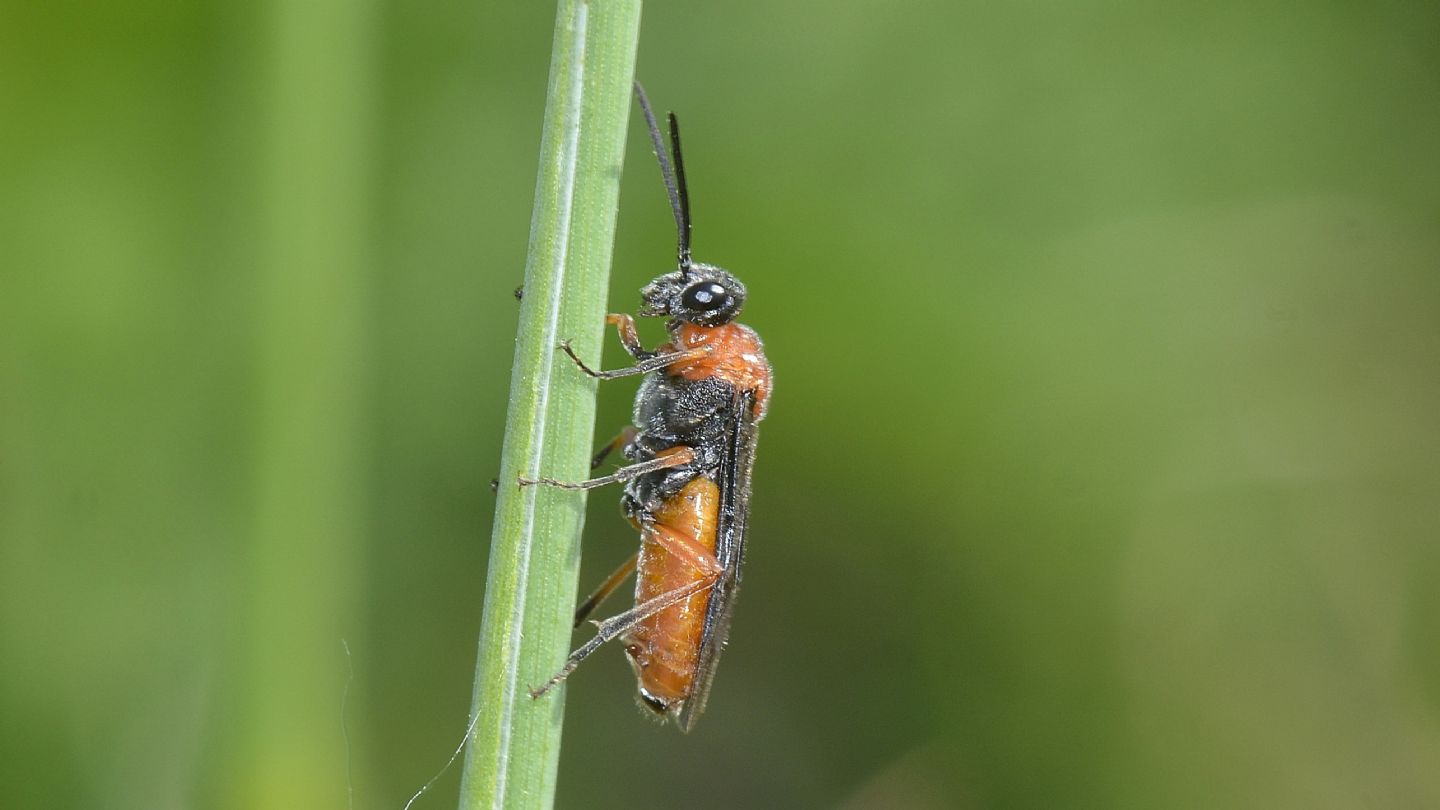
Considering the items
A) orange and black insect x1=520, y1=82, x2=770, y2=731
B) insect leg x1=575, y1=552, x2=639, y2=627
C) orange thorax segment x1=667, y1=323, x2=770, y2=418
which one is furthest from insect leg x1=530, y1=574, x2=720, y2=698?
orange thorax segment x1=667, y1=323, x2=770, y2=418

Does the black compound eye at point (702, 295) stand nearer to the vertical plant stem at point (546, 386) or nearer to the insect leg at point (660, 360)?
the insect leg at point (660, 360)

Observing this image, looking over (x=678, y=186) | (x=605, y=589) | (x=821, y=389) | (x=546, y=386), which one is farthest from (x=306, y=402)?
(x=821, y=389)

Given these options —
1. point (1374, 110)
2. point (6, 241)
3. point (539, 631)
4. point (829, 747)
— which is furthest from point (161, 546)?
point (1374, 110)

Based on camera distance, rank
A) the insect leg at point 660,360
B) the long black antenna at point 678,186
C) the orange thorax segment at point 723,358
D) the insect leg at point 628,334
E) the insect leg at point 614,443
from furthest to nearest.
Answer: the insect leg at point 614,443 < the orange thorax segment at point 723,358 < the insect leg at point 628,334 < the insect leg at point 660,360 < the long black antenna at point 678,186

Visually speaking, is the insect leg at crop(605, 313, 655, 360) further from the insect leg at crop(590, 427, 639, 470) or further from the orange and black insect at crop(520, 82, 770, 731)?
the insect leg at crop(590, 427, 639, 470)

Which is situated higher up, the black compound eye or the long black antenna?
the long black antenna

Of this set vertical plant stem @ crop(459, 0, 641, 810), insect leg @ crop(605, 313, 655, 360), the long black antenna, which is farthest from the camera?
insect leg @ crop(605, 313, 655, 360)

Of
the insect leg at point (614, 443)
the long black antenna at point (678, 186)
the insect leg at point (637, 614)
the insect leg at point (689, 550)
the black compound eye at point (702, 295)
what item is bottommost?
the insect leg at point (637, 614)

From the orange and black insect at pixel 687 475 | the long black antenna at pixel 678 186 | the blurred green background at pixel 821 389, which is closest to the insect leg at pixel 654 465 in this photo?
the orange and black insect at pixel 687 475
